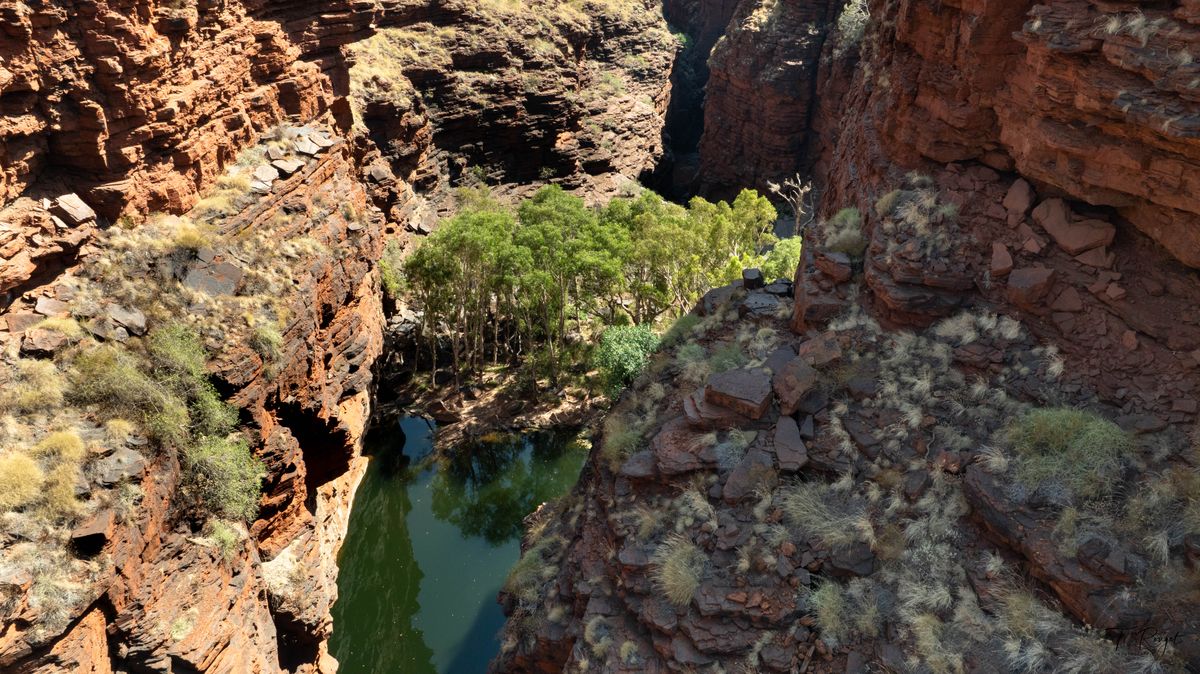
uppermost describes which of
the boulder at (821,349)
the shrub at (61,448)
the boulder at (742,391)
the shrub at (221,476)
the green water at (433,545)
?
the boulder at (821,349)

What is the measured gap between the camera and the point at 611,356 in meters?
25.2

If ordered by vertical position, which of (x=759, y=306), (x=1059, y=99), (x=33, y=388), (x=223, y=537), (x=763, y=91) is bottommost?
(x=223, y=537)

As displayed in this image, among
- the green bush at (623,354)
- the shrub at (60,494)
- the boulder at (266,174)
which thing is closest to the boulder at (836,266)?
the green bush at (623,354)

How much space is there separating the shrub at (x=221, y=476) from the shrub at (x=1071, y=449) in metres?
14.4

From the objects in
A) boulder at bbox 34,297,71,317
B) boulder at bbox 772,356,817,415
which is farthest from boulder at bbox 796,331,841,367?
boulder at bbox 34,297,71,317

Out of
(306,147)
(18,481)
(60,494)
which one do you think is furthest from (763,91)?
(18,481)

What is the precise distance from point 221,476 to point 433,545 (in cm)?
1216

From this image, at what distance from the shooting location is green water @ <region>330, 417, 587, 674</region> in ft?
70.1

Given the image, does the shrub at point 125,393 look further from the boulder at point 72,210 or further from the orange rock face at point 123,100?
the orange rock face at point 123,100

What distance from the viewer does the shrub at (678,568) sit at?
10.6 metres

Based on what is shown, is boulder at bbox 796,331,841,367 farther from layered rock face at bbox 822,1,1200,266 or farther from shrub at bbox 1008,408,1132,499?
layered rock face at bbox 822,1,1200,266

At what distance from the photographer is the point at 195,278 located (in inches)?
641

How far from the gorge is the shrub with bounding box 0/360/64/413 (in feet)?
0.29

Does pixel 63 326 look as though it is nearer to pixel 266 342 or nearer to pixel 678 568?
pixel 266 342
